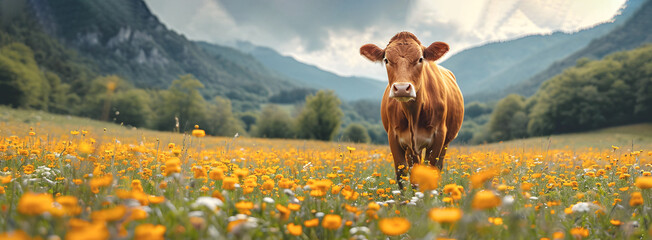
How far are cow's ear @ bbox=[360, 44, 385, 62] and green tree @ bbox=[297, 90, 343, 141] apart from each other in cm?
4715

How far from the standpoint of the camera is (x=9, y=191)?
9.86ft

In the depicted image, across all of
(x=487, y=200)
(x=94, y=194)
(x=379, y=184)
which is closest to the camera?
(x=487, y=200)

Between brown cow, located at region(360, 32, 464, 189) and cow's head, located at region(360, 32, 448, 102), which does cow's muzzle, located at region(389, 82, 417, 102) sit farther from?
brown cow, located at region(360, 32, 464, 189)

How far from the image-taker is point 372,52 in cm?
519

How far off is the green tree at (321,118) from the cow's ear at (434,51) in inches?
1870

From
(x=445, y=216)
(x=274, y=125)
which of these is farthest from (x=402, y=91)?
(x=274, y=125)

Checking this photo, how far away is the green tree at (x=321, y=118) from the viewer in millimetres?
53438

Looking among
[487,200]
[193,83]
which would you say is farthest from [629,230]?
[193,83]

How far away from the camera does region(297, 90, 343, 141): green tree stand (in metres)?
53.4

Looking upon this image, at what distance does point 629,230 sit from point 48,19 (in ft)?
614

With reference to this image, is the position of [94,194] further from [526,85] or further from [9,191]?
[526,85]

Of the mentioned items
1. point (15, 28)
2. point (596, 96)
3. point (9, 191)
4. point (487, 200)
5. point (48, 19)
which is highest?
point (48, 19)

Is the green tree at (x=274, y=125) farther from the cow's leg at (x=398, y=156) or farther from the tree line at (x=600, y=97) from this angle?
the cow's leg at (x=398, y=156)

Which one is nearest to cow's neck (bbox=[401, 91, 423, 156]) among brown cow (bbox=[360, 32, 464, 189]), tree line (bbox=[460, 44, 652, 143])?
brown cow (bbox=[360, 32, 464, 189])
